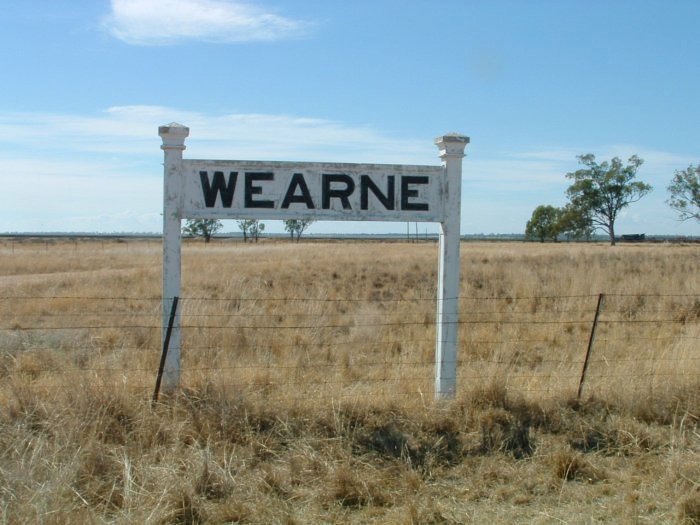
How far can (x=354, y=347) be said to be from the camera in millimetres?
10352

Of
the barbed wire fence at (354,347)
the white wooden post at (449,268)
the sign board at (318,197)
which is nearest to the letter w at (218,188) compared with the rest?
the sign board at (318,197)

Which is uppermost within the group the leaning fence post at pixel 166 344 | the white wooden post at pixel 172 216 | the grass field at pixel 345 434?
the white wooden post at pixel 172 216

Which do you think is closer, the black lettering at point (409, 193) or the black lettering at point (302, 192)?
the black lettering at point (302, 192)

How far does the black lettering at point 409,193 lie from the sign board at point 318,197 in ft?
0.03

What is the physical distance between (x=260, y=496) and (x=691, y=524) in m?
2.93

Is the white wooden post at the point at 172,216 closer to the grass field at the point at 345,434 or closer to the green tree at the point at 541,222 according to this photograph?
the grass field at the point at 345,434

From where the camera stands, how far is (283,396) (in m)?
6.68

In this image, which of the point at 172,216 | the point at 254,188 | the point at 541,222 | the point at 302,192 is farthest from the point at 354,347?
the point at 541,222

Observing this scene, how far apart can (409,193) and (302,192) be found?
1.09 meters

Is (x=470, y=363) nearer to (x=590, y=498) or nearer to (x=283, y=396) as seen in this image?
(x=283, y=396)

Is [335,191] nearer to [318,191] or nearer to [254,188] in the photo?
[318,191]

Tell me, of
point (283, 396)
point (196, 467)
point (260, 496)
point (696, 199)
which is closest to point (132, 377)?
point (283, 396)

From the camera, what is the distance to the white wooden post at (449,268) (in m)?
7.17

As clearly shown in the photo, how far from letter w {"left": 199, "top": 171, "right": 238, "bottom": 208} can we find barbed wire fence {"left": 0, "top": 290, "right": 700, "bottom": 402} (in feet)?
5.25
